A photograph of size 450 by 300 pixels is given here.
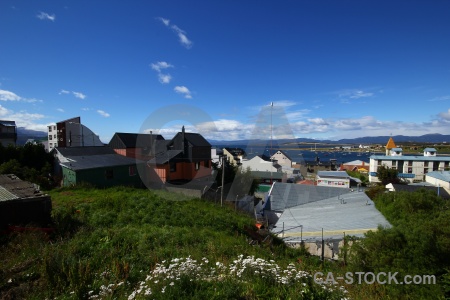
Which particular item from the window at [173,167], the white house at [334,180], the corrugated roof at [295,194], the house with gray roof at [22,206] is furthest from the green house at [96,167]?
the white house at [334,180]

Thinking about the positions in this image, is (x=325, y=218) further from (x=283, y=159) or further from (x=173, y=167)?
(x=283, y=159)

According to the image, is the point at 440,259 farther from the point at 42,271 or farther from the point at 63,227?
the point at 63,227

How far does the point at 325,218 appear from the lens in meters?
12.1

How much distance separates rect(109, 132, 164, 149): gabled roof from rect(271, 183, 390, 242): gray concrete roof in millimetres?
13024

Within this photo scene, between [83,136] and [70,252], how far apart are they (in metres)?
30.4

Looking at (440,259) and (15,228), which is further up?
(15,228)

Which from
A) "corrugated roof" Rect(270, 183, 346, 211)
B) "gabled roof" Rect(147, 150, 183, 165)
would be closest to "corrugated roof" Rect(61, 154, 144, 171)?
"gabled roof" Rect(147, 150, 183, 165)

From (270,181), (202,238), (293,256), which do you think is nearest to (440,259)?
(293,256)

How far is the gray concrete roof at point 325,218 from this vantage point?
948 cm

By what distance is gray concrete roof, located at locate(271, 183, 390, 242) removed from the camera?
948 cm

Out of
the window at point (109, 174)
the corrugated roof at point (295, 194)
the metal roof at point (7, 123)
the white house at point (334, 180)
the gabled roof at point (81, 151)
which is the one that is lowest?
the white house at point (334, 180)

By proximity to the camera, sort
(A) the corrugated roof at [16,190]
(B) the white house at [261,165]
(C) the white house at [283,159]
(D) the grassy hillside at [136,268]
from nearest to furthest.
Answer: (D) the grassy hillside at [136,268] < (A) the corrugated roof at [16,190] < (B) the white house at [261,165] < (C) the white house at [283,159]

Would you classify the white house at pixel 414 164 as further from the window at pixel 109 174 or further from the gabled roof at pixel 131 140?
the window at pixel 109 174

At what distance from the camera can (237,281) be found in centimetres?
337
